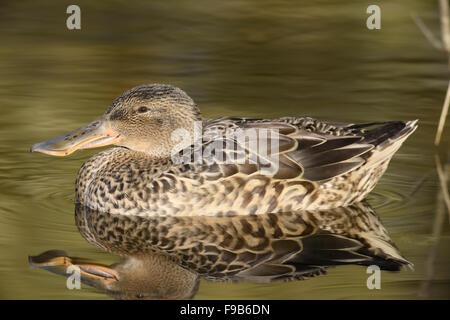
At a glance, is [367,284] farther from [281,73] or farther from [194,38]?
[194,38]

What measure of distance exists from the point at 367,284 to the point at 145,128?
2958mm

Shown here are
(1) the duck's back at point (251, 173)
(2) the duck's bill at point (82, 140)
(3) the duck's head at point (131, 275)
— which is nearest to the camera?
(3) the duck's head at point (131, 275)

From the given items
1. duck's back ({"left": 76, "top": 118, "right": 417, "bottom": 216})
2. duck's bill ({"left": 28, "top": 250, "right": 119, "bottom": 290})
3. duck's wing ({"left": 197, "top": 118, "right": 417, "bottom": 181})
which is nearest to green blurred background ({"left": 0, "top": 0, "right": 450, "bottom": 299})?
duck's bill ({"left": 28, "top": 250, "right": 119, "bottom": 290})

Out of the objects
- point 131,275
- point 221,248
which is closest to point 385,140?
point 221,248

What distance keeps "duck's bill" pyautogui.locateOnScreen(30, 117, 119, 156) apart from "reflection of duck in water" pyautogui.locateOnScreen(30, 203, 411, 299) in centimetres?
56

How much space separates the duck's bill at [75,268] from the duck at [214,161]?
1339 millimetres

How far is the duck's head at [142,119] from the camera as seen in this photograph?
8.64 metres

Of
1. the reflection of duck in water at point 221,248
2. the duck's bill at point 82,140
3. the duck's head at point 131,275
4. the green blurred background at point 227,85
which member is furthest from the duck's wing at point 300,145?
the duck's head at point 131,275

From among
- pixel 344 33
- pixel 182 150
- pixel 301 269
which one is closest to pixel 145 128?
pixel 182 150

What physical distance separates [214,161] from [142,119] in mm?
862

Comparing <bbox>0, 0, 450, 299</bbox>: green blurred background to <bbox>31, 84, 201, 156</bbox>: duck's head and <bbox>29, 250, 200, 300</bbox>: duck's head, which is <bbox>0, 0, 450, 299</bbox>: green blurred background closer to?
<bbox>29, 250, 200, 300</bbox>: duck's head

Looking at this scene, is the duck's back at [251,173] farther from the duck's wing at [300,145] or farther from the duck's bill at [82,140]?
the duck's bill at [82,140]

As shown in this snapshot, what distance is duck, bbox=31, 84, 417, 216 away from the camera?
8.28 m

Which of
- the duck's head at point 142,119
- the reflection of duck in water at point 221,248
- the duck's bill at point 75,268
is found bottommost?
the reflection of duck in water at point 221,248
